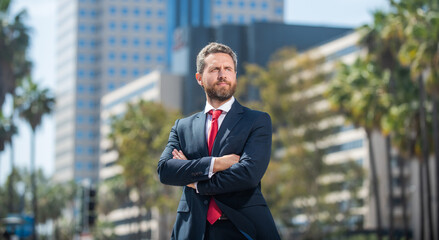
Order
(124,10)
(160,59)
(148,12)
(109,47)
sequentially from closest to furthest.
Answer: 1. (109,47)
2. (124,10)
3. (160,59)
4. (148,12)

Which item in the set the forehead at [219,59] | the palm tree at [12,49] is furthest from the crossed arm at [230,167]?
the palm tree at [12,49]

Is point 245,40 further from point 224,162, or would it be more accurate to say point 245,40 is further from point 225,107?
point 224,162

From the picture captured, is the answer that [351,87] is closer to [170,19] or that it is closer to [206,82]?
[206,82]

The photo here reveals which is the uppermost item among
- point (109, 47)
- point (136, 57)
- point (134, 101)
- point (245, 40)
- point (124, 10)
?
→ point (124, 10)

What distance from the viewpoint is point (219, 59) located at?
5215mm

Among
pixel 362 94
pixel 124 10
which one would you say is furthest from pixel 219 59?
pixel 124 10

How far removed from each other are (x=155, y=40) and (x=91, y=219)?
6656 inches

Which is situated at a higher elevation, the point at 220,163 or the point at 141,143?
the point at 141,143

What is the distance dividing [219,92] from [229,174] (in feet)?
2.05

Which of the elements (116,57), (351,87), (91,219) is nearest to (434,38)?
(351,87)

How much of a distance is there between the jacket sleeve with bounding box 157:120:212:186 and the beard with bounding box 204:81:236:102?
1.50 feet

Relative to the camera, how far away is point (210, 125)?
17.1 feet

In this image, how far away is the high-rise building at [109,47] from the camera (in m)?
185

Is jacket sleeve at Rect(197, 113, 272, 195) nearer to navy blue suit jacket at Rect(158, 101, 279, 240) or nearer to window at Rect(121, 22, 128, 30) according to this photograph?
navy blue suit jacket at Rect(158, 101, 279, 240)
